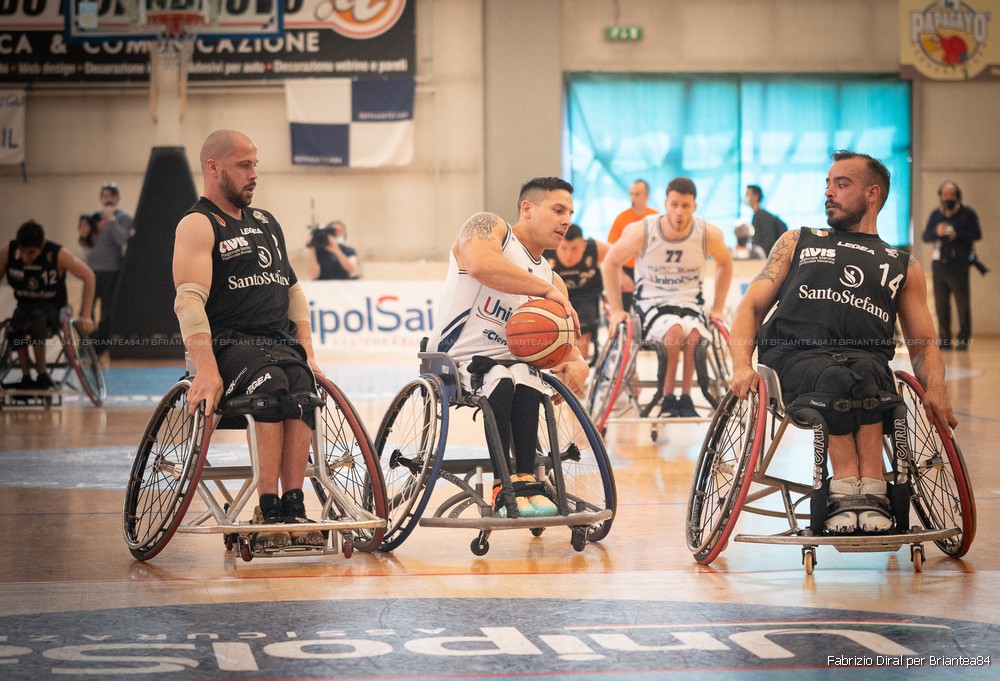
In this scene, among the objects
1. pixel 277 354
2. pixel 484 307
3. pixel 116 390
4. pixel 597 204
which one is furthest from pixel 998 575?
pixel 597 204

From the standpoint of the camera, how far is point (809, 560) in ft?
13.3

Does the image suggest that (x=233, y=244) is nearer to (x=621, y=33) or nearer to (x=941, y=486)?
(x=941, y=486)

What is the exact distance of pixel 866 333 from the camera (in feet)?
14.0

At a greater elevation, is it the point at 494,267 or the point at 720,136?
the point at 720,136

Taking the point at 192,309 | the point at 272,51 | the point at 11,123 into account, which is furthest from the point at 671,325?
the point at 11,123

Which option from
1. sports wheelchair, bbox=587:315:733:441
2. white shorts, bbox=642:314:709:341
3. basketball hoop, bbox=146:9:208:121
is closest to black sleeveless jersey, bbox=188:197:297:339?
sports wheelchair, bbox=587:315:733:441

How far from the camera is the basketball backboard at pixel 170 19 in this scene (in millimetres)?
13781

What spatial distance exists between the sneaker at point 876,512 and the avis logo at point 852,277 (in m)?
0.64

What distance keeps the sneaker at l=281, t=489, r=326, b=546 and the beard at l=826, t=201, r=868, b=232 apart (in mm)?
1961

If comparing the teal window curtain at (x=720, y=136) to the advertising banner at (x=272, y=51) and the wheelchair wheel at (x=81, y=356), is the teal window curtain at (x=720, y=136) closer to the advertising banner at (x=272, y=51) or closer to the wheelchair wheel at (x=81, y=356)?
the advertising banner at (x=272, y=51)

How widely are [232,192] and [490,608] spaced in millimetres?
1694

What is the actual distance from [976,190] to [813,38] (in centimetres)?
312

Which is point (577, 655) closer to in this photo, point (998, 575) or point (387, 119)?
point (998, 575)

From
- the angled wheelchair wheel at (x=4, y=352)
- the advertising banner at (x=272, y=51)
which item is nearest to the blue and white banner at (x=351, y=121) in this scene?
the advertising banner at (x=272, y=51)
